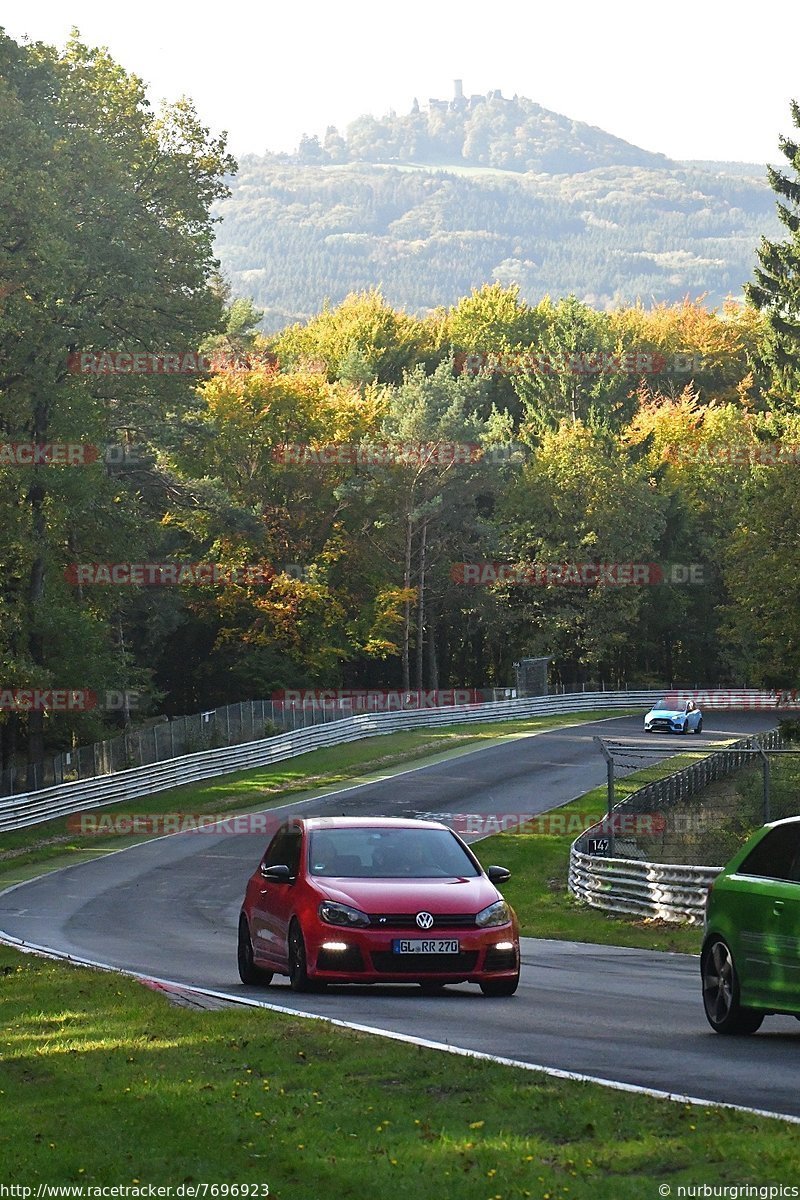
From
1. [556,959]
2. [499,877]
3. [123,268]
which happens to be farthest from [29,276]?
[499,877]

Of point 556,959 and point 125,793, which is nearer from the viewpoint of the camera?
point 556,959

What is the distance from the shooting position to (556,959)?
2012 centimetres

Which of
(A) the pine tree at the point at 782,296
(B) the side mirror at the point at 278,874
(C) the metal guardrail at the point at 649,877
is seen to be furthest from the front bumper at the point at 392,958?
(A) the pine tree at the point at 782,296

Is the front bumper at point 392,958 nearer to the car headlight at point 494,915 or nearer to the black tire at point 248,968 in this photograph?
the car headlight at point 494,915

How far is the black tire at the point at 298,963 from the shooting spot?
14.5 metres

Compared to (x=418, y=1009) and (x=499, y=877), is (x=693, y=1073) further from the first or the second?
(x=499, y=877)

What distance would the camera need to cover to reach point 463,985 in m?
16.3

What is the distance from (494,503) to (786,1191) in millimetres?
88698

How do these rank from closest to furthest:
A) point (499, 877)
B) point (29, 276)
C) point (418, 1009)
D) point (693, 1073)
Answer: point (693, 1073)
point (418, 1009)
point (499, 877)
point (29, 276)

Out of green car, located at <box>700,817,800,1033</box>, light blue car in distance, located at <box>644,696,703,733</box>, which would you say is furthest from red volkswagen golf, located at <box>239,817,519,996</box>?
light blue car in distance, located at <box>644,696,703,733</box>

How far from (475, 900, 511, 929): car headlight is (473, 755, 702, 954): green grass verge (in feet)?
24.9

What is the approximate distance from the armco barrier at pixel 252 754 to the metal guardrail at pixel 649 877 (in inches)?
698

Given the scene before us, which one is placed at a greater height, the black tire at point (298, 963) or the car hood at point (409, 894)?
the car hood at point (409, 894)


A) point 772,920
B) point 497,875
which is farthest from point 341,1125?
point 497,875
